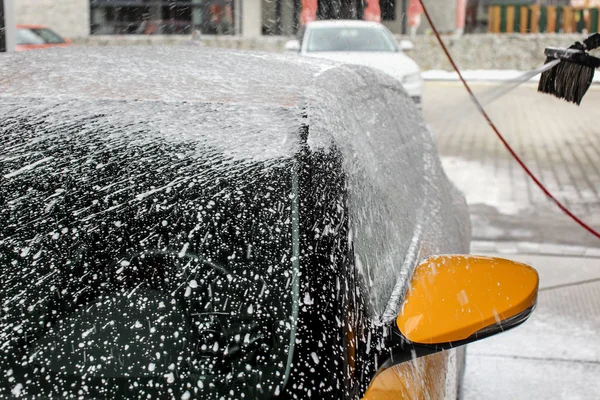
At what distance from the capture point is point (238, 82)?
232cm

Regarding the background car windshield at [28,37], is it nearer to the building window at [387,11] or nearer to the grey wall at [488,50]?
the grey wall at [488,50]

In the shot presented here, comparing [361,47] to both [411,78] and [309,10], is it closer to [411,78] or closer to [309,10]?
[411,78]

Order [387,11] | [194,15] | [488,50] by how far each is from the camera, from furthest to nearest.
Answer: [194,15], [387,11], [488,50]

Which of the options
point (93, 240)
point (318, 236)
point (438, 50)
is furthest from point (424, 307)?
point (438, 50)

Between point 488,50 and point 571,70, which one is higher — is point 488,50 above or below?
below

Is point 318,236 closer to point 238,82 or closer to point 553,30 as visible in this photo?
point 238,82

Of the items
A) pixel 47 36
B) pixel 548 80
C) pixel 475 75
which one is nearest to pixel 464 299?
pixel 548 80

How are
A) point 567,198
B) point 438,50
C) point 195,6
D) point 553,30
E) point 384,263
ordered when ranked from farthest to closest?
point 195,6, point 553,30, point 438,50, point 567,198, point 384,263

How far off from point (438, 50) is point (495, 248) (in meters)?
16.5

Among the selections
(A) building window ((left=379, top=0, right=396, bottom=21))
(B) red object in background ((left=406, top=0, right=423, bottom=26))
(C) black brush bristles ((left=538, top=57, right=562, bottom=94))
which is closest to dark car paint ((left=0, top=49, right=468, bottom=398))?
(C) black brush bristles ((left=538, top=57, right=562, bottom=94))

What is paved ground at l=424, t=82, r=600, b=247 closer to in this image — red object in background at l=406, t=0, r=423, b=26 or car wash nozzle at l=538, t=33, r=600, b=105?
car wash nozzle at l=538, t=33, r=600, b=105

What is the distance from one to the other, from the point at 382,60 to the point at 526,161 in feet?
9.11

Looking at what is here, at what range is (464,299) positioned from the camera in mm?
1896

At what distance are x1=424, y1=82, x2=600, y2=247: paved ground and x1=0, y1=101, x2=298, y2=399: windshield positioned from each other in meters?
3.05
